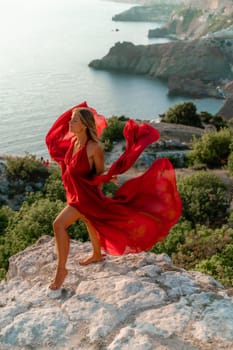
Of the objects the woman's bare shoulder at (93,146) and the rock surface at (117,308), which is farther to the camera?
the woman's bare shoulder at (93,146)

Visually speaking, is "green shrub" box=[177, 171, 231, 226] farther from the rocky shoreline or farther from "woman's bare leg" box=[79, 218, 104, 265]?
the rocky shoreline

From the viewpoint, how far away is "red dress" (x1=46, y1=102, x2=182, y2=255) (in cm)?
578

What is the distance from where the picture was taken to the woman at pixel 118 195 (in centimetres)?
576

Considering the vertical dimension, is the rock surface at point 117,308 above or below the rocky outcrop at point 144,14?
above

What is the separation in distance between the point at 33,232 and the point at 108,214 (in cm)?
482

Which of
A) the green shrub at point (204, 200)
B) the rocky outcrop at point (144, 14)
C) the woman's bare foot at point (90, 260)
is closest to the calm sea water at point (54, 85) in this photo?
the green shrub at point (204, 200)

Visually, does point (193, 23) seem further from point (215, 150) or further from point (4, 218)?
point (4, 218)

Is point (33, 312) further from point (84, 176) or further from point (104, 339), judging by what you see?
point (84, 176)

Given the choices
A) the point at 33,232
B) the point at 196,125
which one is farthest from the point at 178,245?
the point at 196,125

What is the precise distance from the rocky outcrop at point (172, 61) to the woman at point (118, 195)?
254 ft

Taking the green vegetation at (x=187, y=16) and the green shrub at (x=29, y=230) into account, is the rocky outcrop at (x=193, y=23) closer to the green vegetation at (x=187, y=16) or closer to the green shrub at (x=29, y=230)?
the green vegetation at (x=187, y=16)

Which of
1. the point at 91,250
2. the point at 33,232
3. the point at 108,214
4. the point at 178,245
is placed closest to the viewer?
the point at 108,214

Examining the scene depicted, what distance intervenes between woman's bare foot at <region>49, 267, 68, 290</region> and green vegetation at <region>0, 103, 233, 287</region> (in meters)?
2.63

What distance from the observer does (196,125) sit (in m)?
38.1
